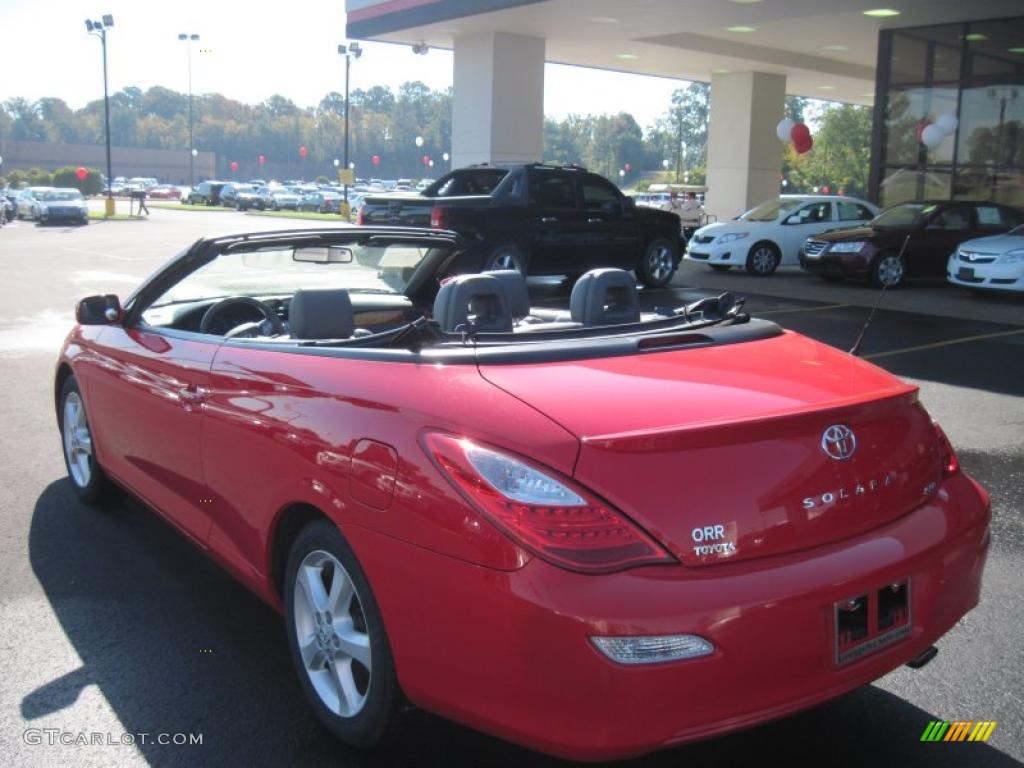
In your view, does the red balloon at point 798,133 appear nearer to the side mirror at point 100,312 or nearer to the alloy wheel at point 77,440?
the alloy wheel at point 77,440

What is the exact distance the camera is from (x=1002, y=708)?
329 centimetres

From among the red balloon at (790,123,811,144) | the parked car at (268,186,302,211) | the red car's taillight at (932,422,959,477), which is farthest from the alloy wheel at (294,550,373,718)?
the parked car at (268,186,302,211)

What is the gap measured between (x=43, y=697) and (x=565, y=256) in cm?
1255

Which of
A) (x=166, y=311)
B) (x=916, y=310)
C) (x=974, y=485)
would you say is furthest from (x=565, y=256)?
(x=974, y=485)

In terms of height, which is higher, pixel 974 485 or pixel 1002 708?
pixel 974 485

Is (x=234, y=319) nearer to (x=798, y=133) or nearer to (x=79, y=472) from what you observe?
(x=79, y=472)

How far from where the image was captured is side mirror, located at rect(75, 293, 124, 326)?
4684 mm

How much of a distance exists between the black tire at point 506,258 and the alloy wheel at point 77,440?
9.48 metres

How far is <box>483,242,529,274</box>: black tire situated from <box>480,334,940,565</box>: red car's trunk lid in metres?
11.6

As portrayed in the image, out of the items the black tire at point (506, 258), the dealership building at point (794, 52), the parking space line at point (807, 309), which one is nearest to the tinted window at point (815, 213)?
the dealership building at point (794, 52)

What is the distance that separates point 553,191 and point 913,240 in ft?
21.3

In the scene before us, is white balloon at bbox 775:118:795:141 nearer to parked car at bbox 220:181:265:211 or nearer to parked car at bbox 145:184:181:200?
parked car at bbox 220:181:265:211

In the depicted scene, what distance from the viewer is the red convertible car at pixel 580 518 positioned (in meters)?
2.35

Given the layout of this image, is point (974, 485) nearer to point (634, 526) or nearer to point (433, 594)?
point (634, 526)
